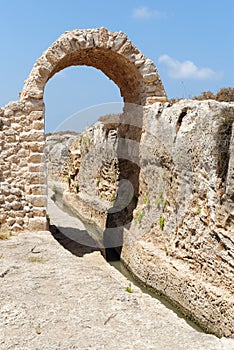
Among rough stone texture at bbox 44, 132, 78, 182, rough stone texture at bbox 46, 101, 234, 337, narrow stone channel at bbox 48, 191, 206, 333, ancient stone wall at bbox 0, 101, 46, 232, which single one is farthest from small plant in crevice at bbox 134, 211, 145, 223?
rough stone texture at bbox 44, 132, 78, 182

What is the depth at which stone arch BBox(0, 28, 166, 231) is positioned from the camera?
7.32 meters

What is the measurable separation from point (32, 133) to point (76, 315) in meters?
→ 4.65

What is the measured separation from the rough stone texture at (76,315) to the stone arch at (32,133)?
221 cm

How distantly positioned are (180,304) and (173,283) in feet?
1.16

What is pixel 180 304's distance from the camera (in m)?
6.41

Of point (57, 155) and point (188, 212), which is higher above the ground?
point (188, 212)

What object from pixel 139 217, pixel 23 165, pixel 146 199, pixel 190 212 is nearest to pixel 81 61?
pixel 23 165

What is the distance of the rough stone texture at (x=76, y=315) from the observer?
10.1 feet

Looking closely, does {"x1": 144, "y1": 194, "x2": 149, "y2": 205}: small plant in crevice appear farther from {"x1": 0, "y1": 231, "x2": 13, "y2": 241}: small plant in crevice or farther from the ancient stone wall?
{"x1": 0, "y1": 231, "x2": 13, "y2": 241}: small plant in crevice

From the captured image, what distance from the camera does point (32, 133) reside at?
7574 mm

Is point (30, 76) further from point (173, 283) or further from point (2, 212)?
point (173, 283)

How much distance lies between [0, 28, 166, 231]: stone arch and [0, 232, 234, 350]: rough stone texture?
221 cm

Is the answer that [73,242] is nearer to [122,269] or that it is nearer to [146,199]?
[122,269]

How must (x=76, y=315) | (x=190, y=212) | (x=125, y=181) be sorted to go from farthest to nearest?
(x=125, y=181) < (x=190, y=212) < (x=76, y=315)
